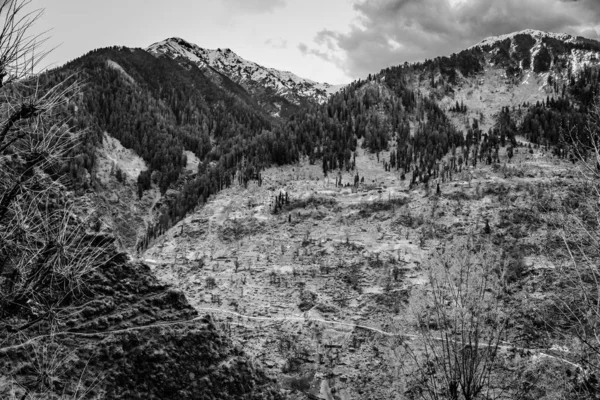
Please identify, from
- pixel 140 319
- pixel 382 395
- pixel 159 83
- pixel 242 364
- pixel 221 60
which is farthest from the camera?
pixel 221 60

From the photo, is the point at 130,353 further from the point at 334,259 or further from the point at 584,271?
the point at 334,259

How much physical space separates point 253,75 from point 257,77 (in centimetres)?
151

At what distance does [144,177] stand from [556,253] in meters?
31.3

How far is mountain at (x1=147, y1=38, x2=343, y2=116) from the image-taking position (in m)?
97.8

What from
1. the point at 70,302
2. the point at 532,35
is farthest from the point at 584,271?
the point at 532,35

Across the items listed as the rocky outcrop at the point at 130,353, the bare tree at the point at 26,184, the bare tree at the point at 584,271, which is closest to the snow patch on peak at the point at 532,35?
the bare tree at the point at 584,271

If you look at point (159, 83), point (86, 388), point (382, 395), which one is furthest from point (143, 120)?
point (86, 388)

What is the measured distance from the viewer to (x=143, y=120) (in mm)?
47125

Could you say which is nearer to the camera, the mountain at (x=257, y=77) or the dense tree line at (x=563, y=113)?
the dense tree line at (x=563, y=113)

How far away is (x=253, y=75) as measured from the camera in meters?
117

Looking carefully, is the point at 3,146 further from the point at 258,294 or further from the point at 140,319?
the point at 258,294

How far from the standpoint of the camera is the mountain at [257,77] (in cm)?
9779

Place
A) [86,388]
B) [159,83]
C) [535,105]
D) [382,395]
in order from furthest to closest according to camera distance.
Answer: [159,83]
[535,105]
[382,395]
[86,388]

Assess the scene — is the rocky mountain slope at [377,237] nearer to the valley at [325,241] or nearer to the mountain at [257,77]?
the valley at [325,241]
